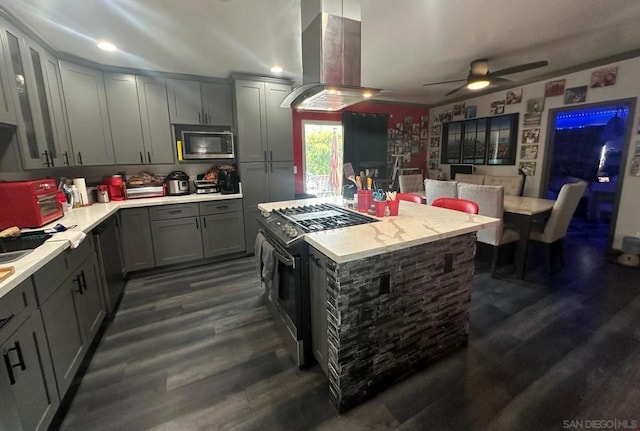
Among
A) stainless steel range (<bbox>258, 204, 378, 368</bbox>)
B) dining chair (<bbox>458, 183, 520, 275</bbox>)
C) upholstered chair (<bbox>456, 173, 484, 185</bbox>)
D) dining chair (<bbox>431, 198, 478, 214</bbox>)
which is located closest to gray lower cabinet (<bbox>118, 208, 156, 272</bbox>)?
stainless steel range (<bbox>258, 204, 378, 368</bbox>)

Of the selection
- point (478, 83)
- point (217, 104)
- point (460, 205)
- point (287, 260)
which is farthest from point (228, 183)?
point (478, 83)

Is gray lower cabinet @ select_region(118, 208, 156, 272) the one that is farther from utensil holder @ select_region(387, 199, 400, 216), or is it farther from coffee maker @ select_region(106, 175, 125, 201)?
utensil holder @ select_region(387, 199, 400, 216)

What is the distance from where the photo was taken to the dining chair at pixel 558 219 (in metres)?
2.80

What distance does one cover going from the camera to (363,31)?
8.06 feet

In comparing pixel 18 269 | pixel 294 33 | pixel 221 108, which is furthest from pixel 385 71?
pixel 18 269

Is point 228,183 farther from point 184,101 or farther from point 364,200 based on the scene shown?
point 364,200

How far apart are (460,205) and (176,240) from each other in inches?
125

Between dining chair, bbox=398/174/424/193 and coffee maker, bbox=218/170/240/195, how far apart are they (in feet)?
9.05

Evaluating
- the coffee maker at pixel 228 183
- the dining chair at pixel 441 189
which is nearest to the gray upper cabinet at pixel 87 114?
the coffee maker at pixel 228 183

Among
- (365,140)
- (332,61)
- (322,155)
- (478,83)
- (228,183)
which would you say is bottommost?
(228,183)

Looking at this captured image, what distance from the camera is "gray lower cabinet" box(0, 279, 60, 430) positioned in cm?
109

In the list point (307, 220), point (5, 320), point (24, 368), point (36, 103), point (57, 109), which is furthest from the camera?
point (57, 109)

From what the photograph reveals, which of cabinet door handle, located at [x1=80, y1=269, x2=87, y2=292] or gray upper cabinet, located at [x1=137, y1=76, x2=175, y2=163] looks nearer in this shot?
cabinet door handle, located at [x1=80, y1=269, x2=87, y2=292]

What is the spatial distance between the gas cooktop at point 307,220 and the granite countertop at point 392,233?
0.10 m
